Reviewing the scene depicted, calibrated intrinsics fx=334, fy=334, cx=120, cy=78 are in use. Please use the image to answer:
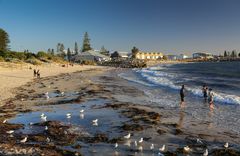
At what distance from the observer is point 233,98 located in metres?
29.8

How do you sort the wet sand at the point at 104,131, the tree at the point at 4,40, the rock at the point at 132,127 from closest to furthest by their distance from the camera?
the wet sand at the point at 104,131 → the rock at the point at 132,127 → the tree at the point at 4,40

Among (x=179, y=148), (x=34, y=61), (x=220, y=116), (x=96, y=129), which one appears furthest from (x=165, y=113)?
(x=34, y=61)

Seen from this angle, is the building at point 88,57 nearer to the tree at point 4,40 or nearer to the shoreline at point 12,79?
the tree at point 4,40

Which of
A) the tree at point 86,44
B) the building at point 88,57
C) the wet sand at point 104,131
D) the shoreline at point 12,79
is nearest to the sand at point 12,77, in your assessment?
the shoreline at point 12,79

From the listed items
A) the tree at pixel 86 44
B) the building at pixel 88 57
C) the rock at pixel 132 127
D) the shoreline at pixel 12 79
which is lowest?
the rock at pixel 132 127

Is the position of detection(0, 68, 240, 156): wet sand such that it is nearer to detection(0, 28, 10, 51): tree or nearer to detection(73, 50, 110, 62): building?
detection(0, 28, 10, 51): tree

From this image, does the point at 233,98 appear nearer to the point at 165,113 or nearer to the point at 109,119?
the point at 165,113

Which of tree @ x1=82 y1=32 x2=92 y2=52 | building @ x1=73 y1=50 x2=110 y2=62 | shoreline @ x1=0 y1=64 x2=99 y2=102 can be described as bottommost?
shoreline @ x1=0 y1=64 x2=99 y2=102

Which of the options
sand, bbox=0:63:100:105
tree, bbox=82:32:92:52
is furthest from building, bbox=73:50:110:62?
sand, bbox=0:63:100:105

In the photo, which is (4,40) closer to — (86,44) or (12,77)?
(12,77)

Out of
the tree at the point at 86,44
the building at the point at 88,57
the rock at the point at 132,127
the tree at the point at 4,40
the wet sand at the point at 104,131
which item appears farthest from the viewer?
the tree at the point at 86,44

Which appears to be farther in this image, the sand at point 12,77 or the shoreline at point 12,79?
the sand at point 12,77

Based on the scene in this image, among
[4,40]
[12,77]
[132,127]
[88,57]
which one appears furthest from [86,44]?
[132,127]

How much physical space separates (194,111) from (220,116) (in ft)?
7.69
